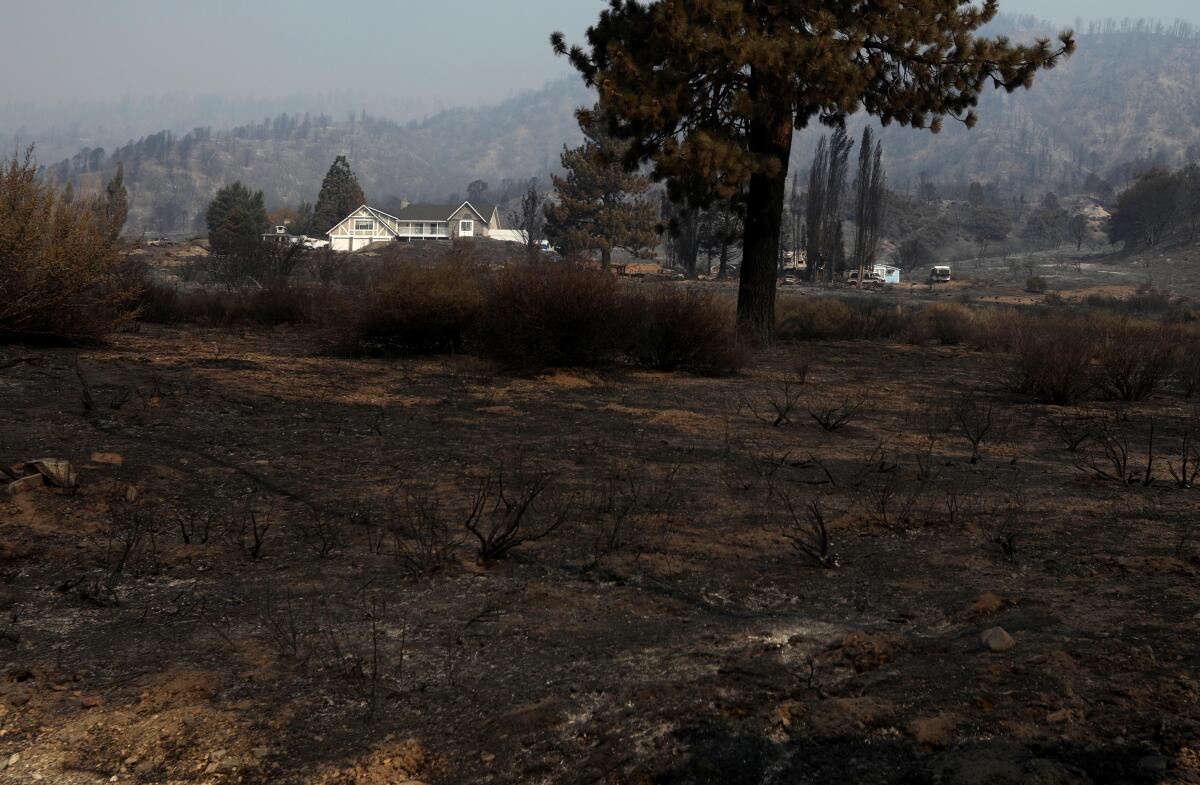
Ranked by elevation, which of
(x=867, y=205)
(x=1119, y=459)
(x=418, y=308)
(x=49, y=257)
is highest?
(x=867, y=205)

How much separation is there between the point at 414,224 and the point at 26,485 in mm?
93868

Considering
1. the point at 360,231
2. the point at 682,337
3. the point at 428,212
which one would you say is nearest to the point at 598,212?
the point at 360,231

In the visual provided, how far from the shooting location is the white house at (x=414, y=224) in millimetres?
86312

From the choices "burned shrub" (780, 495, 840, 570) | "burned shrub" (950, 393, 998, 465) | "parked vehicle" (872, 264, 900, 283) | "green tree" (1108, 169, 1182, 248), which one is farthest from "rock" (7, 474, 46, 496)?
A: "green tree" (1108, 169, 1182, 248)

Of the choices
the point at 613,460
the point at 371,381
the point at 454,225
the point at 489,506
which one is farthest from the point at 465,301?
the point at 454,225

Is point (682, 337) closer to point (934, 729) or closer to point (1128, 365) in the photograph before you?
point (1128, 365)

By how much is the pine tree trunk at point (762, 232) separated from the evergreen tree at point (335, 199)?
249ft

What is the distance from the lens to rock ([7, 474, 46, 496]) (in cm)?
Answer: 516

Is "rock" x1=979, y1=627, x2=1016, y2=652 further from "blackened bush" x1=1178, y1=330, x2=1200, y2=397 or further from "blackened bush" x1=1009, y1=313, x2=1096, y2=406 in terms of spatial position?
"blackened bush" x1=1178, y1=330, x2=1200, y2=397

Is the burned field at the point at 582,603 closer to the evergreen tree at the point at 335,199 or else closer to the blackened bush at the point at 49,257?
the blackened bush at the point at 49,257

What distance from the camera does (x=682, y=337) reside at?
12.0 m

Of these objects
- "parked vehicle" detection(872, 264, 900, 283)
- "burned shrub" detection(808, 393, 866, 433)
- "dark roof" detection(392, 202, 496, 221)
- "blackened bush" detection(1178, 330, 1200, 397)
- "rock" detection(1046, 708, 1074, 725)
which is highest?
"dark roof" detection(392, 202, 496, 221)

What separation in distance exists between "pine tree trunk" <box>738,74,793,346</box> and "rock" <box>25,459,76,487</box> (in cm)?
1080

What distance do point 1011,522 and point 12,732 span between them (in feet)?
14.5
